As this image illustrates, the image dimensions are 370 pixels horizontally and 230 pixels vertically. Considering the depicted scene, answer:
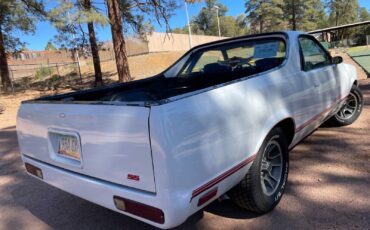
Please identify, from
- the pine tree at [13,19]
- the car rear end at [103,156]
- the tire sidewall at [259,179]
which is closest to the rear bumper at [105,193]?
the car rear end at [103,156]

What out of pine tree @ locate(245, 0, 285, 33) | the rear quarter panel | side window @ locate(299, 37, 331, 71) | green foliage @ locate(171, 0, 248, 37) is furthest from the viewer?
green foliage @ locate(171, 0, 248, 37)

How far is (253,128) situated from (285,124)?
2.80 feet

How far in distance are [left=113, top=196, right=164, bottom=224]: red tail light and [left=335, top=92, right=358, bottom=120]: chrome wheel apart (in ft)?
14.7

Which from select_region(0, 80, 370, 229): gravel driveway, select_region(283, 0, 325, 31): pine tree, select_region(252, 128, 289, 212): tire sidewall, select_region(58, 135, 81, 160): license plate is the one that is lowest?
select_region(0, 80, 370, 229): gravel driveway

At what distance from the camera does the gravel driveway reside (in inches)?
116

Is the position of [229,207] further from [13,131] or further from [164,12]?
[164,12]

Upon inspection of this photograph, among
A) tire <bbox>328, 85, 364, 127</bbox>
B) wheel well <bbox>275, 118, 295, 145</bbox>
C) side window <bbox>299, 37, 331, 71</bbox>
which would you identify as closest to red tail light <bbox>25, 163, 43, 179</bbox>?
wheel well <bbox>275, 118, 295, 145</bbox>

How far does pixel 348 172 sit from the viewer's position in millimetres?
3797

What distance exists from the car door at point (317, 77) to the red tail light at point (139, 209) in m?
2.25

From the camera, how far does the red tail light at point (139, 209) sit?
82.1 inches

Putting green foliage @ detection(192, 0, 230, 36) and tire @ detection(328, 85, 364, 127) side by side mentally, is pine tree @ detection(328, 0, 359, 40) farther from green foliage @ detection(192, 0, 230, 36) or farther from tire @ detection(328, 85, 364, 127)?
tire @ detection(328, 85, 364, 127)

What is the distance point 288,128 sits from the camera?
344 centimetres

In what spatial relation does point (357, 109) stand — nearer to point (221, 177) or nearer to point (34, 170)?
point (221, 177)

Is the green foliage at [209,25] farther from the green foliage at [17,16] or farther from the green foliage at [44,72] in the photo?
the green foliage at [17,16]
